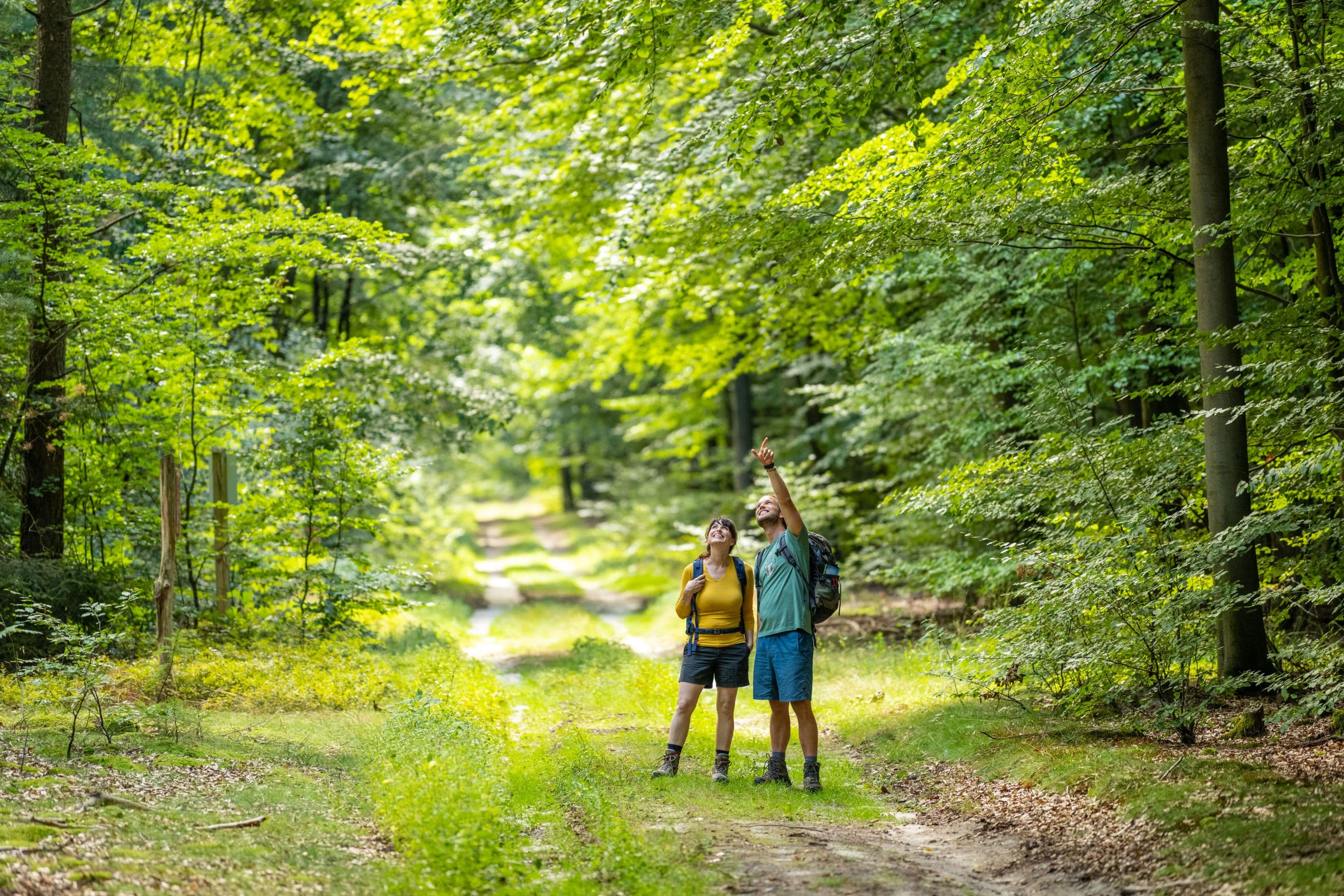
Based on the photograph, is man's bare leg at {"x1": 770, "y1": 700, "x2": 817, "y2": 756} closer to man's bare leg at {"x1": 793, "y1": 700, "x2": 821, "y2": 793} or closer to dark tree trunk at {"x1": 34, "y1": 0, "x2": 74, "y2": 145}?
man's bare leg at {"x1": 793, "y1": 700, "x2": 821, "y2": 793}

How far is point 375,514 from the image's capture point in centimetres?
1526

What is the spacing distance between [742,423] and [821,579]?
1552 centimetres

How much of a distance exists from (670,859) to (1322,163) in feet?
20.1

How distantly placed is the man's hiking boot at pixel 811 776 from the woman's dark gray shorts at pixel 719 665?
712 millimetres

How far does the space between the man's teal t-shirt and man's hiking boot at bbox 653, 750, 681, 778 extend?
3.60 ft

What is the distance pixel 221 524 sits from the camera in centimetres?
1202

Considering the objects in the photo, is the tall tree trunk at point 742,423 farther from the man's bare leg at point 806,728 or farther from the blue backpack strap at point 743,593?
the man's bare leg at point 806,728

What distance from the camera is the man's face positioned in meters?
7.41

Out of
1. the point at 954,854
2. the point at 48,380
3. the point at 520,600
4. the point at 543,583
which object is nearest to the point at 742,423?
the point at 520,600

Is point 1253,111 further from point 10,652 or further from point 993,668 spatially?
point 10,652

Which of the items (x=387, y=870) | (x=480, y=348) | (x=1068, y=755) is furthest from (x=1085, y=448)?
→ (x=480, y=348)

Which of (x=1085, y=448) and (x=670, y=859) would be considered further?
(x=1085, y=448)

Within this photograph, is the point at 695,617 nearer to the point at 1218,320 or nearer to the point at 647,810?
the point at 647,810

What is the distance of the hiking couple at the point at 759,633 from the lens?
7.14 metres
